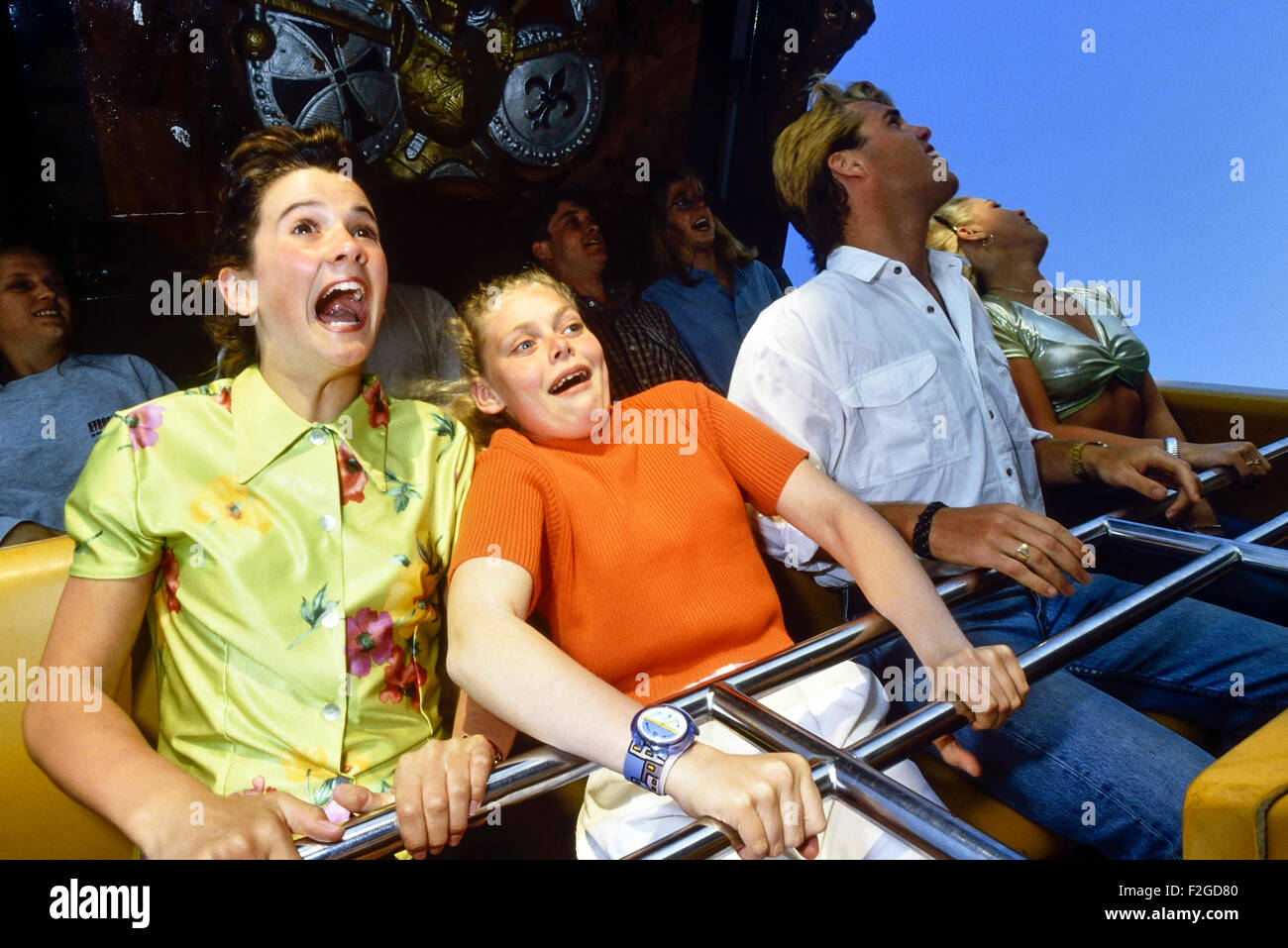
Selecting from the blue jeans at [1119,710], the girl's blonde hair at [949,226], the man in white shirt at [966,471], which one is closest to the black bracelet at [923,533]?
the man in white shirt at [966,471]

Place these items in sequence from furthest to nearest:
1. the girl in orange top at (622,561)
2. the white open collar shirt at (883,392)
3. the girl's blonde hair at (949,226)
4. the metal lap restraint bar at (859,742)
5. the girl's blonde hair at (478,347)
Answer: the girl's blonde hair at (949,226) → the white open collar shirt at (883,392) → the girl's blonde hair at (478,347) → the girl in orange top at (622,561) → the metal lap restraint bar at (859,742)

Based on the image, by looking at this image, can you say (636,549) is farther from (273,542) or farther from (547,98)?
(547,98)

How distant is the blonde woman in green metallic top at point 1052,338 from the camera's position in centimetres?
182

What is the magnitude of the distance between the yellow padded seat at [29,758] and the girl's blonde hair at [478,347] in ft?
1.40

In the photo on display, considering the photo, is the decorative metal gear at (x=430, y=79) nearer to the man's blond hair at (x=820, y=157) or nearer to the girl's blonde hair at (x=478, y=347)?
the man's blond hair at (x=820, y=157)

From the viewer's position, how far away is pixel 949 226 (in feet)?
6.56

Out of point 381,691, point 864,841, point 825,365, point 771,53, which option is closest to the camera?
point 864,841

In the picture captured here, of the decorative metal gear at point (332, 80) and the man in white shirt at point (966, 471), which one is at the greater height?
the decorative metal gear at point (332, 80)

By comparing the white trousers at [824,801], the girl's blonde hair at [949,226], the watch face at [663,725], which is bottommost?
the white trousers at [824,801]

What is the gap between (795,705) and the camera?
937 millimetres

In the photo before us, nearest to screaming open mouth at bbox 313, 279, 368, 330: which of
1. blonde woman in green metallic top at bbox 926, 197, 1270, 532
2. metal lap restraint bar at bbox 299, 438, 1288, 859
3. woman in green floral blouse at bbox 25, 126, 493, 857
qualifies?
woman in green floral blouse at bbox 25, 126, 493, 857

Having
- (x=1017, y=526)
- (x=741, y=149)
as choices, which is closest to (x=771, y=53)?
(x=741, y=149)

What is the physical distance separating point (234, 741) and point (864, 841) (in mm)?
612
